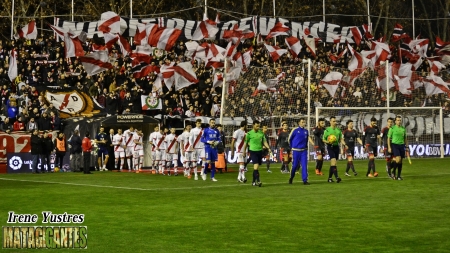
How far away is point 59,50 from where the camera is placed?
1944 inches

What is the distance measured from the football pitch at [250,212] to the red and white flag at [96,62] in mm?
11317

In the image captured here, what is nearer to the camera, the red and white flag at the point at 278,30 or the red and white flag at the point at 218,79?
the red and white flag at the point at 218,79

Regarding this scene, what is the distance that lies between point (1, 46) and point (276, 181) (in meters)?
20.9

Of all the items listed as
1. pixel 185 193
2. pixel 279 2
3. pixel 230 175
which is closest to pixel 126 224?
pixel 185 193

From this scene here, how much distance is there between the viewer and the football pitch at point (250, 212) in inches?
683

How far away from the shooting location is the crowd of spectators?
148 feet

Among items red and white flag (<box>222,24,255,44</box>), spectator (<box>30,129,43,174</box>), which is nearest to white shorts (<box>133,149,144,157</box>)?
spectator (<box>30,129,43,174</box>)

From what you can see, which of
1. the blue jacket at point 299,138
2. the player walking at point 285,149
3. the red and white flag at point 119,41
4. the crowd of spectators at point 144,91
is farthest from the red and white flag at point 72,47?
the blue jacket at point 299,138

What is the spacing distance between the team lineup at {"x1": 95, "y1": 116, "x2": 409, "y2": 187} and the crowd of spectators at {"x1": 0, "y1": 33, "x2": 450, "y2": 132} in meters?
2.60

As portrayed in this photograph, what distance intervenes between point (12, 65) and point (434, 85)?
24.7 m

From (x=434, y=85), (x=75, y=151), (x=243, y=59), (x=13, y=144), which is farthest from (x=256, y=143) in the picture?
(x=434, y=85)

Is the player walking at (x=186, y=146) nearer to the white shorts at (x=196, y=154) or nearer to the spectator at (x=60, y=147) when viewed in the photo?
the white shorts at (x=196, y=154)

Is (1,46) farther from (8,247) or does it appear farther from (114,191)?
(8,247)

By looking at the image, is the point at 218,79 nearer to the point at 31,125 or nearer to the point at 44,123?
the point at 44,123
